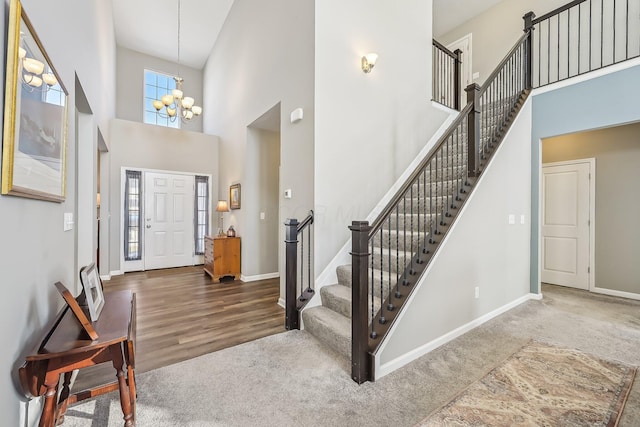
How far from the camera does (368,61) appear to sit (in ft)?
11.3

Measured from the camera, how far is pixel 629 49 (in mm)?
4000

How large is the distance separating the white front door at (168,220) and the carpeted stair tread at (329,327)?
13.9 ft

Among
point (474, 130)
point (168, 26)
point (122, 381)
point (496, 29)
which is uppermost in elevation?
point (168, 26)

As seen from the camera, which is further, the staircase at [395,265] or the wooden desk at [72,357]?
the staircase at [395,265]

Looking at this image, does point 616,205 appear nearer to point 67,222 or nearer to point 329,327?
point 329,327

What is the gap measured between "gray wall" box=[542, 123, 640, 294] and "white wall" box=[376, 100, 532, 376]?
1.40m

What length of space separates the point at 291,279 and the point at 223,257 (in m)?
2.38

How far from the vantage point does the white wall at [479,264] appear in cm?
235

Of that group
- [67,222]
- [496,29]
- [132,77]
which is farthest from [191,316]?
[496,29]

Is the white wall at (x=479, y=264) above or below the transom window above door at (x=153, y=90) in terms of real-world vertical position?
below

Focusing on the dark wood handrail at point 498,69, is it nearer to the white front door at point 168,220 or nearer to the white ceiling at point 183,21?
the white ceiling at point 183,21

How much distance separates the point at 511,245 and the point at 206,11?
22.1ft

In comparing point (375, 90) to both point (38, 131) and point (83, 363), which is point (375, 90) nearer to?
point (38, 131)

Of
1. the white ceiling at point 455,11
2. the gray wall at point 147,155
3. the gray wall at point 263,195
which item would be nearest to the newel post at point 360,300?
the gray wall at point 263,195
